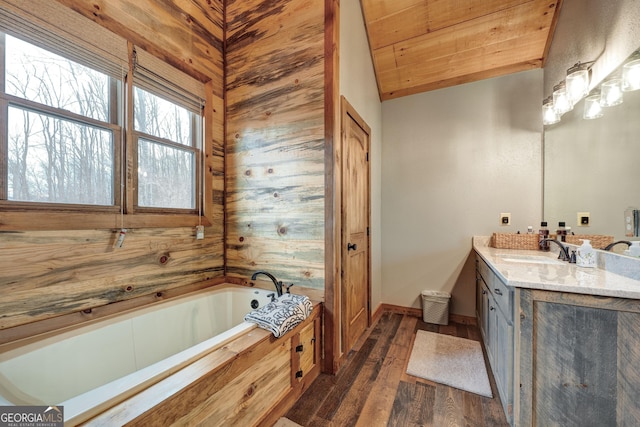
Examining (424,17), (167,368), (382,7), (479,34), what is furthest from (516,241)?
(167,368)

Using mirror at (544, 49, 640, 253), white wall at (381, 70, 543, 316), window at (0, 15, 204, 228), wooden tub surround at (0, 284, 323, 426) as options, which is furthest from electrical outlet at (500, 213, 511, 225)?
window at (0, 15, 204, 228)

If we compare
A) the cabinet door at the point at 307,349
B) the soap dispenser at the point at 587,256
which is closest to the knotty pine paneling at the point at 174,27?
the cabinet door at the point at 307,349

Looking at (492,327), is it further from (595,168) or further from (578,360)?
(595,168)

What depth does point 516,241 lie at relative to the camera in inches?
93.7

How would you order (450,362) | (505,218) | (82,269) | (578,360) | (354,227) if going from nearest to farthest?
(578,360) → (82,269) → (450,362) → (354,227) → (505,218)

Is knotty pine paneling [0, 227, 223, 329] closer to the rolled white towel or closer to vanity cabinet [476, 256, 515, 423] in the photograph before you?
the rolled white towel

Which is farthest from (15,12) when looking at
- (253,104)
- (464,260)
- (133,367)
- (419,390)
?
(464,260)

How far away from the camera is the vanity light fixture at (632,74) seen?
1298mm

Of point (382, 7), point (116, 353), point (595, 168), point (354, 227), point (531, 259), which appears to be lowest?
point (116, 353)

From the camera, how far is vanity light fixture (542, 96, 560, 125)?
7.02 feet

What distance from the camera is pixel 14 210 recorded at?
117cm

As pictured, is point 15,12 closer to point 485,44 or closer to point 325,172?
point 325,172

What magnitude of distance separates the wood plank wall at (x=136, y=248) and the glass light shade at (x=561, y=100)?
9.34 feet

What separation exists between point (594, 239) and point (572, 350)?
3.40ft
